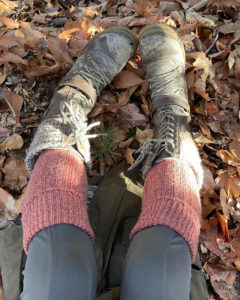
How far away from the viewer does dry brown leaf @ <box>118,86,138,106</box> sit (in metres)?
2.00

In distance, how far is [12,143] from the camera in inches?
72.3

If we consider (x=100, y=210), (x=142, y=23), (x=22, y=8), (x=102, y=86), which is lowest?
(x=100, y=210)

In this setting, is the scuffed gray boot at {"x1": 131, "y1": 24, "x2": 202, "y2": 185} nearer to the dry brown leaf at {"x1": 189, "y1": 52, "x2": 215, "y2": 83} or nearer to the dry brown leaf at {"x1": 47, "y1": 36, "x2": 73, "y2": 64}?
the dry brown leaf at {"x1": 189, "y1": 52, "x2": 215, "y2": 83}

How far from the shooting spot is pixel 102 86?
1.98m

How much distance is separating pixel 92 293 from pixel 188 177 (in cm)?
71

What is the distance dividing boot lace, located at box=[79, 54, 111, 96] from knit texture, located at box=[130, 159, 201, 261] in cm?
76

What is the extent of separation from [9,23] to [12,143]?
101cm

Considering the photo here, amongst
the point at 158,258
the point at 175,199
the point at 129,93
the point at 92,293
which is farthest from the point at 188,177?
the point at 129,93

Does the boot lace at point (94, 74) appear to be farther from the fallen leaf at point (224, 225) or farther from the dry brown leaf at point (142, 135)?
the fallen leaf at point (224, 225)

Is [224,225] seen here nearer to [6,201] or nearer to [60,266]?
[60,266]

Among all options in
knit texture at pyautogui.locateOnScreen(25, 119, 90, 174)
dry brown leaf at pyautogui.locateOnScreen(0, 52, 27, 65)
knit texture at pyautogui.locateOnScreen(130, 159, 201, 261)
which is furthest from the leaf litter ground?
knit texture at pyautogui.locateOnScreen(130, 159, 201, 261)

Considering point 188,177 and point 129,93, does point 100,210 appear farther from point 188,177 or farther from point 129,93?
point 129,93

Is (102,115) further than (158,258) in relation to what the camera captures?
Yes

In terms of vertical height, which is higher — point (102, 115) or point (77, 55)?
point (77, 55)
